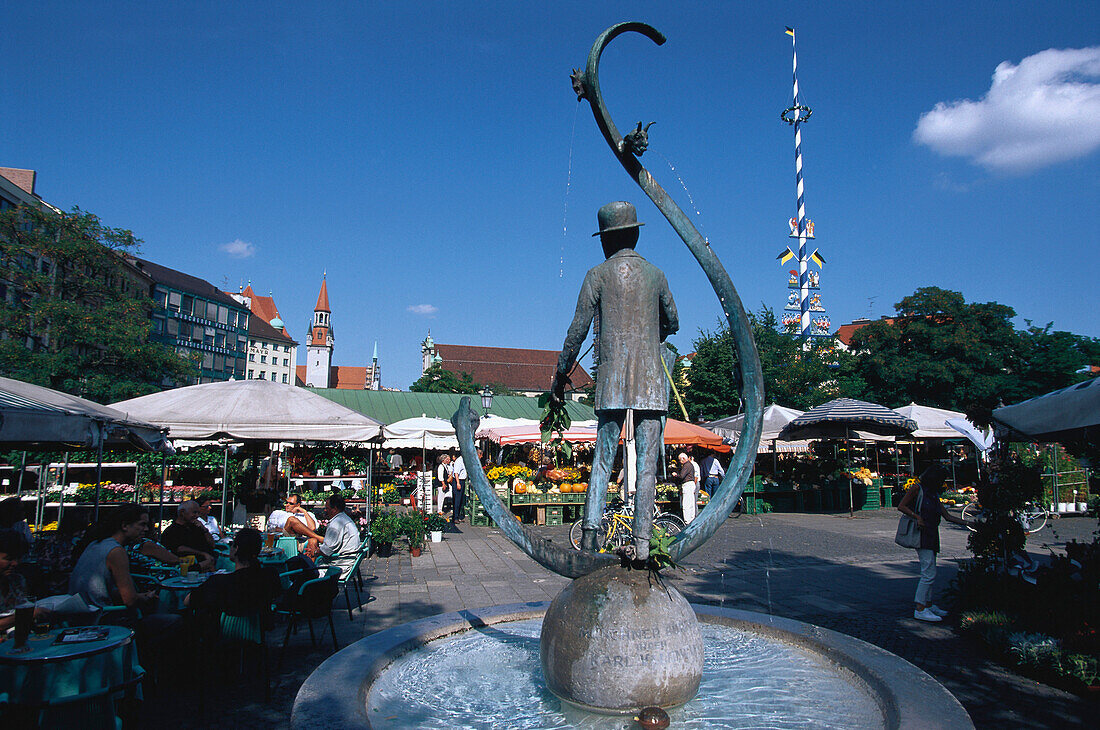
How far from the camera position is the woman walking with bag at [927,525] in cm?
689

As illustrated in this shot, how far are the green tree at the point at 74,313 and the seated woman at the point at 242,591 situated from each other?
98.1ft

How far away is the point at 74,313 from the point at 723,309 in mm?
34072

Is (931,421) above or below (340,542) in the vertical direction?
above

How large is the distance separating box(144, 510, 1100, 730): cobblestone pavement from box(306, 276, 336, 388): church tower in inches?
4173

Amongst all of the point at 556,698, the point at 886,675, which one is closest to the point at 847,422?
the point at 886,675

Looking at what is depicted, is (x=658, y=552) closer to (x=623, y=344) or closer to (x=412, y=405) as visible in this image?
(x=623, y=344)

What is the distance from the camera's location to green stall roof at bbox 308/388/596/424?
36.3 meters

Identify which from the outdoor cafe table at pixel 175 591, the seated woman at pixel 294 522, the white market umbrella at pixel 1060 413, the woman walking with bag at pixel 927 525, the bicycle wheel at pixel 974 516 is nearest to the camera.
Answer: the outdoor cafe table at pixel 175 591

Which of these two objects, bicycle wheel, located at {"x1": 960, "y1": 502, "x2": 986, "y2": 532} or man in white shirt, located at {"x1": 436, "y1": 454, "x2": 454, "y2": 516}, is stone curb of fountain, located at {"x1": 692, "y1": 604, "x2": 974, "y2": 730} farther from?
man in white shirt, located at {"x1": 436, "y1": 454, "x2": 454, "y2": 516}

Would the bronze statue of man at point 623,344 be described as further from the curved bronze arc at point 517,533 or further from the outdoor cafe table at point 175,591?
the outdoor cafe table at point 175,591

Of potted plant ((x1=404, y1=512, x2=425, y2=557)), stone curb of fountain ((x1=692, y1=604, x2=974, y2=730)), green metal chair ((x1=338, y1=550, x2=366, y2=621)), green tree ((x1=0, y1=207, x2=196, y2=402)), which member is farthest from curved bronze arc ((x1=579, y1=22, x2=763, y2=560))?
green tree ((x1=0, y1=207, x2=196, y2=402))

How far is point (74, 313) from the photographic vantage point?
29188 millimetres

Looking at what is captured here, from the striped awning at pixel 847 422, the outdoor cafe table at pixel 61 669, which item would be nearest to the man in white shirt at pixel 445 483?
the striped awning at pixel 847 422

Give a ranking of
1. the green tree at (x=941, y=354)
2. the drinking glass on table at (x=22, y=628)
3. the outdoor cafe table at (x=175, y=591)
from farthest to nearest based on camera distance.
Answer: the green tree at (x=941, y=354), the outdoor cafe table at (x=175, y=591), the drinking glass on table at (x=22, y=628)
